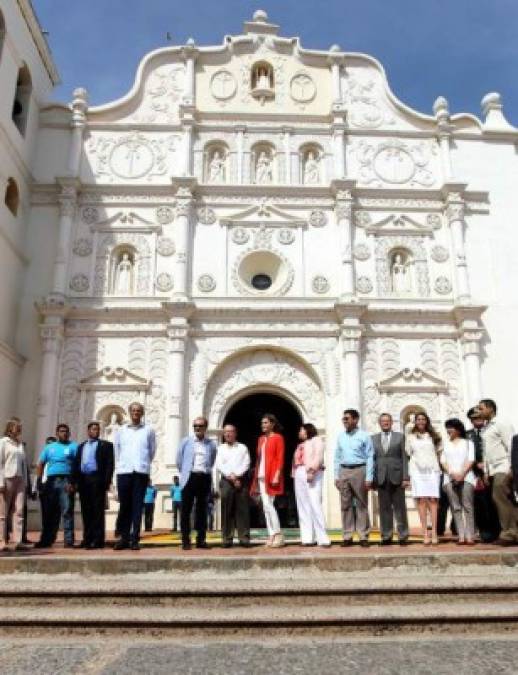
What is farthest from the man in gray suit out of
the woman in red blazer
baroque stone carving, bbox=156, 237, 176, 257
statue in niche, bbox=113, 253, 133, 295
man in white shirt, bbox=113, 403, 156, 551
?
Result: statue in niche, bbox=113, 253, 133, 295

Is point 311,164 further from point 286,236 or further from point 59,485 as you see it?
point 59,485

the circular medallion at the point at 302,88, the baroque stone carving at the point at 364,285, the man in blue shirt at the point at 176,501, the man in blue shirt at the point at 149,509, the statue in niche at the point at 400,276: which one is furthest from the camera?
the circular medallion at the point at 302,88

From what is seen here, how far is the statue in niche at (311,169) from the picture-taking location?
17453 millimetres

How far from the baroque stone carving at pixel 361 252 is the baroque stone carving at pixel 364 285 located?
596mm

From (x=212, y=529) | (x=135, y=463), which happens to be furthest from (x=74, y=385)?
(x=135, y=463)

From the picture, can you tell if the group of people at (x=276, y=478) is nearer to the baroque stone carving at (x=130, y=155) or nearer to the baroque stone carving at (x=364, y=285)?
the baroque stone carving at (x=364, y=285)

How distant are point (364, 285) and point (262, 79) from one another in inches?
290

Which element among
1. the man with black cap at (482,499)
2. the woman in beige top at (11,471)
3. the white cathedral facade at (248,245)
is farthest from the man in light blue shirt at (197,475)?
the white cathedral facade at (248,245)

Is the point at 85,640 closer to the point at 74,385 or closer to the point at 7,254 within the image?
the point at 74,385

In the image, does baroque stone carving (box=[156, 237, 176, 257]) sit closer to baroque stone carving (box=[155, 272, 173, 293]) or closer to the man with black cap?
baroque stone carving (box=[155, 272, 173, 293])

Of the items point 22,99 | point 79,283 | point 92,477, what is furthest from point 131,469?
point 22,99

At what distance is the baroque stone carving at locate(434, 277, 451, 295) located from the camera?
16.2 m

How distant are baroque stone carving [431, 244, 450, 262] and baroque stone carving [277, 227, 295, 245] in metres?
3.97

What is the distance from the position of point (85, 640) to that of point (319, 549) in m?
3.55
